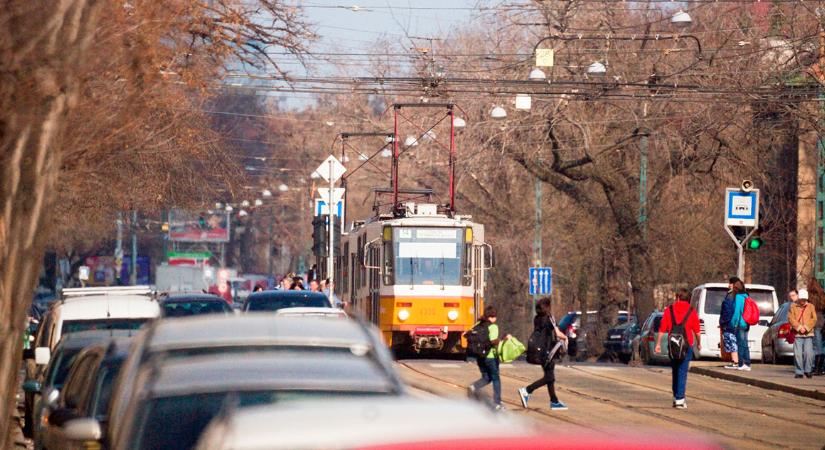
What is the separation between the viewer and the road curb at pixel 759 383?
23.6 m

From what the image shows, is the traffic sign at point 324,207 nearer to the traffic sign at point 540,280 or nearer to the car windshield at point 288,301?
the traffic sign at point 540,280

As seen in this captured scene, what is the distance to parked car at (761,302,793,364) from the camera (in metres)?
30.7

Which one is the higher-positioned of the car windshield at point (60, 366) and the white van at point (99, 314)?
the white van at point (99, 314)

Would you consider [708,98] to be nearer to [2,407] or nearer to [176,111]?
[176,111]

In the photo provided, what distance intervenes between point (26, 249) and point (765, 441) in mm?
9860

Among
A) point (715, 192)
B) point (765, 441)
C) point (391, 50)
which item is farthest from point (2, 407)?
point (391, 50)

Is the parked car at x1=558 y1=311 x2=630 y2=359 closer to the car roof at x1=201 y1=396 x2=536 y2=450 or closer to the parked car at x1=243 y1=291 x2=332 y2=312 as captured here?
the parked car at x1=243 y1=291 x2=332 y2=312

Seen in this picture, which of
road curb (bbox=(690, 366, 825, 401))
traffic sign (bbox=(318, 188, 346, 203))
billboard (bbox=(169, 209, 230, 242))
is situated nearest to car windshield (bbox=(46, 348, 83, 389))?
road curb (bbox=(690, 366, 825, 401))

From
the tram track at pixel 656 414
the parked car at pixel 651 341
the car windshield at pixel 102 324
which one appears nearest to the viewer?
the tram track at pixel 656 414

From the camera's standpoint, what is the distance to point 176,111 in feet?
79.7

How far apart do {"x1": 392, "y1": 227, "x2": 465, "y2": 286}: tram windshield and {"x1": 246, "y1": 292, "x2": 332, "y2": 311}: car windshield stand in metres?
6.28

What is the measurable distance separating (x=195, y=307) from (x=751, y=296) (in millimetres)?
15157

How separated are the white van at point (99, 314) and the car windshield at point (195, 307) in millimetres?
4460

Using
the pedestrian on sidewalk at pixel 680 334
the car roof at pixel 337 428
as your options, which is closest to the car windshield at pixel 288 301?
the pedestrian on sidewalk at pixel 680 334
